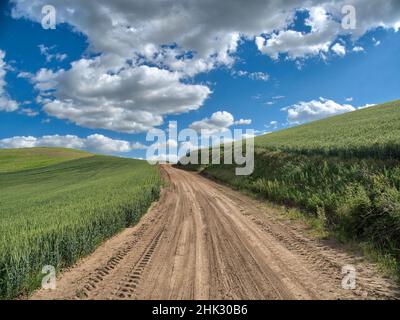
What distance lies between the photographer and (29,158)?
9519 cm

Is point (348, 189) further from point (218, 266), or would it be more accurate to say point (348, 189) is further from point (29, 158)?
point (29, 158)

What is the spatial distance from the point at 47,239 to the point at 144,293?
3.53 meters

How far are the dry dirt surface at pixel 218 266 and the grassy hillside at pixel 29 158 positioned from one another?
259 ft

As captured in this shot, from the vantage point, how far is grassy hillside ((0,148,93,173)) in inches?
3226

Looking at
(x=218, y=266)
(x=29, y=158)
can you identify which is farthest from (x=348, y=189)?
(x=29, y=158)

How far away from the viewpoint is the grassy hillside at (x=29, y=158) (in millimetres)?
81938

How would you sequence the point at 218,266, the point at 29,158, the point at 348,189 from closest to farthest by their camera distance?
the point at 218,266 < the point at 348,189 < the point at 29,158

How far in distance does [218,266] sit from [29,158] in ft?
331

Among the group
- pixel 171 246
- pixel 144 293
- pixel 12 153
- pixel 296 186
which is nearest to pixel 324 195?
pixel 296 186

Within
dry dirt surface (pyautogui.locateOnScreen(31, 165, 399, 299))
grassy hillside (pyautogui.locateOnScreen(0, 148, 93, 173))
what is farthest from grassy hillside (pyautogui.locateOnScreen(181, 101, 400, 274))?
grassy hillside (pyautogui.locateOnScreen(0, 148, 93, 173))

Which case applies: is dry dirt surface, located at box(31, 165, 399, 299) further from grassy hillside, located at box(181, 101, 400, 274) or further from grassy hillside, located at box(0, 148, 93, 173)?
grassy hillside, located at box(0, 148, 93, 173)

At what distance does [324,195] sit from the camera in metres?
14.5

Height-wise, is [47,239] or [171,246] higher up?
[47,239]
